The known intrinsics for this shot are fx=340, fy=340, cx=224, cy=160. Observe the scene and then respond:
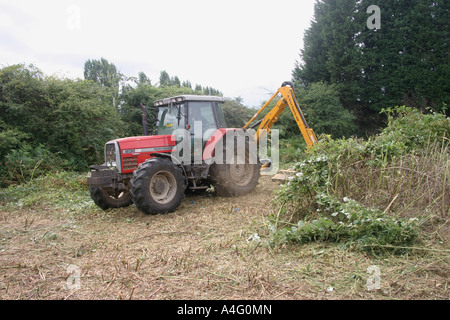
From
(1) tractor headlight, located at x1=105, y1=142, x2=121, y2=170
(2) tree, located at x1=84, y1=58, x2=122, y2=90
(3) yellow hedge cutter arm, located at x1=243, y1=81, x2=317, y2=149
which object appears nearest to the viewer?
(1) tractor headlight, located at x1=105, y1=142, x2=121, y2=170

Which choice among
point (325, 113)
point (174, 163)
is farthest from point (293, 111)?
point (325, 113)

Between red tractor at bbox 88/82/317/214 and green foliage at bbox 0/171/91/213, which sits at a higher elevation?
red tractor at bbox 88/82/317/214

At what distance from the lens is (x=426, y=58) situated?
18312 millimetres

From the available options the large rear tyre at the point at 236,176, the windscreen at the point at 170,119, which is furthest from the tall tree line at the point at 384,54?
the windscreen at the point at 170,119

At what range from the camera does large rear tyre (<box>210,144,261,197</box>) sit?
673 centimetres

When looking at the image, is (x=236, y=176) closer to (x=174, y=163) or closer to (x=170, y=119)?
(x=174, y=163)

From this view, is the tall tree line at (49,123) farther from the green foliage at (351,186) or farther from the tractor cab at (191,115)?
the green foliage at (351,186)

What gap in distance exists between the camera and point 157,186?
579cm

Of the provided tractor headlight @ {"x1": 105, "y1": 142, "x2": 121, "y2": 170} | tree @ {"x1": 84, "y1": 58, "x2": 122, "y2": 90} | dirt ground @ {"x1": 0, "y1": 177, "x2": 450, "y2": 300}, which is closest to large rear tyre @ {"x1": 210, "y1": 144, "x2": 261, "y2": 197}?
dirt ground @ {"x1": 0, "y1": 177, "x2": 450, "y2": 300}

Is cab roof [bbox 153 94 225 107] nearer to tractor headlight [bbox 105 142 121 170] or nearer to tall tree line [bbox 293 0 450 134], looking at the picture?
tractor headlight [bbox 105 142 121 170]

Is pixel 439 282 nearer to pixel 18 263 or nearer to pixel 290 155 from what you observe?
pixel 18 263

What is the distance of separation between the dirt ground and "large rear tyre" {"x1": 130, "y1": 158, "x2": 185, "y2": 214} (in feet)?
1.52

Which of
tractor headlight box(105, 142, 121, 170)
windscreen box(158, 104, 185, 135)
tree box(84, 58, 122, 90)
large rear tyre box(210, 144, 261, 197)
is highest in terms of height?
tree box(84, 58, 122, 90)

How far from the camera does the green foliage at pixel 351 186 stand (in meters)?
3.67
